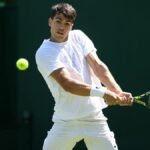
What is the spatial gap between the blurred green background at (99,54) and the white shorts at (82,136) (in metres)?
2.30

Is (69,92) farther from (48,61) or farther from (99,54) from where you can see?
(99,54)

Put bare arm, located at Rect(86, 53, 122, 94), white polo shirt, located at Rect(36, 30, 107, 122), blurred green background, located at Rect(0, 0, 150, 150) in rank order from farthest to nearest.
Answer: blurred green background, located at Rect(0, 0, 150, 150), bare arm, located at Rect(86, 53, 122, 94), white polo shirt, located at Rect(36, 30, 107, 122)

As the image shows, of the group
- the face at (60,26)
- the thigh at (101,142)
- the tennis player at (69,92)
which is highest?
the face at (60,26)

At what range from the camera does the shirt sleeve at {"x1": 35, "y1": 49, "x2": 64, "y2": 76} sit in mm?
4789

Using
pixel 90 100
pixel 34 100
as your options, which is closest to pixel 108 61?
pixel 34 100

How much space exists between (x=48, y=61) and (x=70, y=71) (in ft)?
0.63

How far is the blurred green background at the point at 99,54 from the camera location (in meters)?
7.14

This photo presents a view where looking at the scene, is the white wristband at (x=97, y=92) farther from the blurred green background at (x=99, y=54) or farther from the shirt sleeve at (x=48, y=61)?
the blurred green background at (x=99, y=54)

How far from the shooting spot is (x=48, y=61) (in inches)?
189

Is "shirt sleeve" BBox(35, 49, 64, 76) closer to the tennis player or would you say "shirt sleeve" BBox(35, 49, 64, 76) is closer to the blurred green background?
the tennis player

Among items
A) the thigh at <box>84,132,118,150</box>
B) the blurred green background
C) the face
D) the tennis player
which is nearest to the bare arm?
the tennis player

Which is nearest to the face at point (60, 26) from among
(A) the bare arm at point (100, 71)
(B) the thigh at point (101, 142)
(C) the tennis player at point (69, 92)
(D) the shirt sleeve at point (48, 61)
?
(C) the tennis player at point (69, 92)

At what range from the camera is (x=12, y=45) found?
7855mm

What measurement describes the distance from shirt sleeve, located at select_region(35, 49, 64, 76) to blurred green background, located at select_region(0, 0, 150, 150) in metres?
2.45
